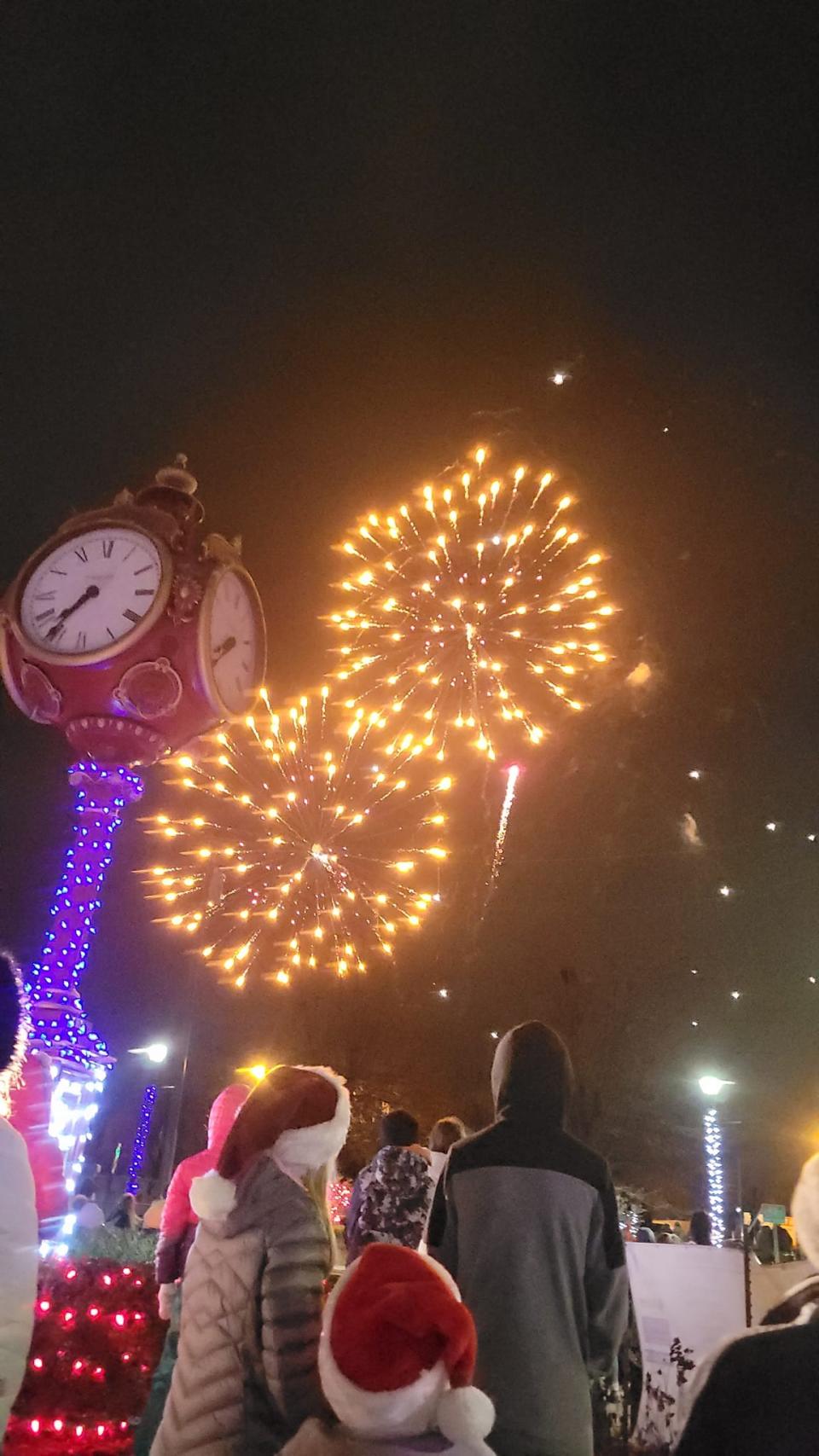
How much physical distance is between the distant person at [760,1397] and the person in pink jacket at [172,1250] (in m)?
3.05

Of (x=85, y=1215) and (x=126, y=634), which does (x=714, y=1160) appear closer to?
(x=85, y=1215)

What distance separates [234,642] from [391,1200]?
4143 millimetres

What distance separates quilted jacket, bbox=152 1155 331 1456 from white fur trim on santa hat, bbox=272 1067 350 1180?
5.0 inches

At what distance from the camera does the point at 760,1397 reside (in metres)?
1.90

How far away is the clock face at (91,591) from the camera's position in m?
6.84

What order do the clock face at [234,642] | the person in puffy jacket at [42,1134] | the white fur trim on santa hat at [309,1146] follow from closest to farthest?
the white fur trim on santa hat at [309,1146], the person in puffy jacket at [42,1134], the clock face at [234,642]

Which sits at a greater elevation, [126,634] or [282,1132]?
[126,634]

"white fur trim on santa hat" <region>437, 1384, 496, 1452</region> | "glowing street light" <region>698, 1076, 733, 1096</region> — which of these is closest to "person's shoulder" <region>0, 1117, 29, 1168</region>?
"white fur trim on santa hat" <region>437, 1384, 496, 1452</region>

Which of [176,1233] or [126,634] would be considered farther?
[126,634]

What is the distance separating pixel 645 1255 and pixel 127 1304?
3058 mm

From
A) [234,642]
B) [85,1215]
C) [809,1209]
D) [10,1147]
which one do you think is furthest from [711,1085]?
[10,1147]

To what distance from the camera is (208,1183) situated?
3.24 m

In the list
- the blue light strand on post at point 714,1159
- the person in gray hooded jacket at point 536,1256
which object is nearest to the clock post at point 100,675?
the person in gray hooded jacket at point 536,1256

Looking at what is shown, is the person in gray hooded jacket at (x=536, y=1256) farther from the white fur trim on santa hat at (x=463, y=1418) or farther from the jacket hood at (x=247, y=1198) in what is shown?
the white fur trim on santa hat at (x=463, y=1418)
